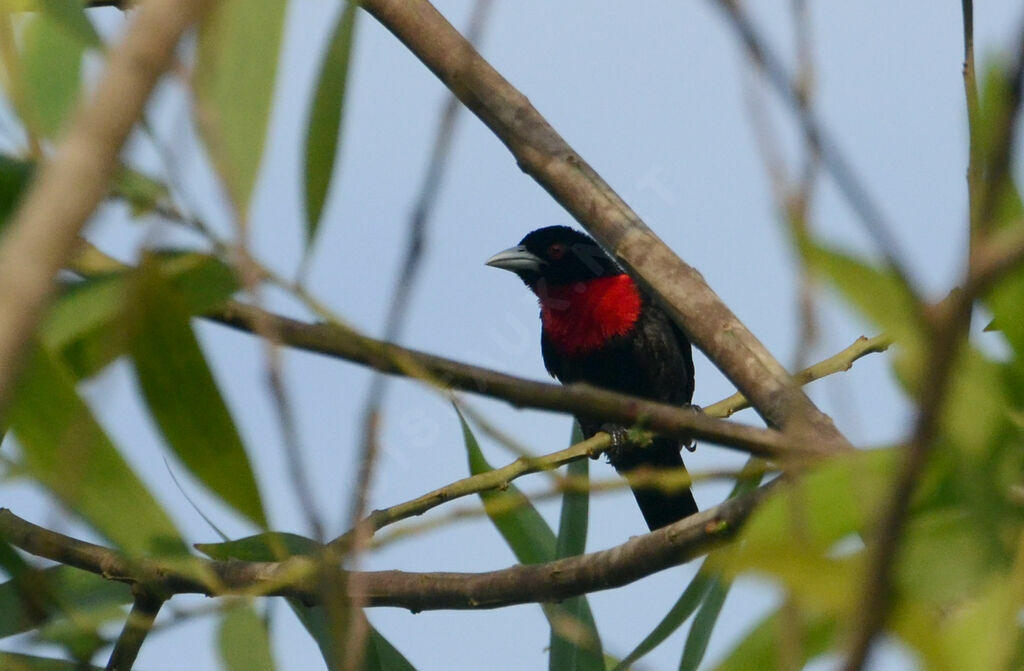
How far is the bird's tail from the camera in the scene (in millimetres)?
5352

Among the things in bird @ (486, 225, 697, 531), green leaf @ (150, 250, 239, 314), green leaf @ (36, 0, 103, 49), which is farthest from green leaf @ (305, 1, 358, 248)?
bird @ (486, 225, 697, 531)

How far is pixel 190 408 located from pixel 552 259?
16.6ft

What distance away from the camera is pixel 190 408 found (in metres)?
1.15

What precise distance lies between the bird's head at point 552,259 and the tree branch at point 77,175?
5.42 m

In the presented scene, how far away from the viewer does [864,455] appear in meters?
Answer: 0.93

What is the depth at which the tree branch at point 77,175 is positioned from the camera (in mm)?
544

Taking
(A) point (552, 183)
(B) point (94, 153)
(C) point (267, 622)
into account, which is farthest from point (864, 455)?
(A) point (552, 183)

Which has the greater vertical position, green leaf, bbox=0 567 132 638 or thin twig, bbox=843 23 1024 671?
green leaf, bbox=0 567 132 638

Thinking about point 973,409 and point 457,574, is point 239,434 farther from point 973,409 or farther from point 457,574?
point 457,574

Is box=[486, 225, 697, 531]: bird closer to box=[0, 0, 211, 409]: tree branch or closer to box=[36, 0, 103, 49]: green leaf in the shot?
box=[36, 0, 103, 49]: green leaf

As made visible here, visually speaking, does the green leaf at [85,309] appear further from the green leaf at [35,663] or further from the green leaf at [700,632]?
the green leaf at [700,632]

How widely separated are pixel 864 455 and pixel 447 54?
1599mm

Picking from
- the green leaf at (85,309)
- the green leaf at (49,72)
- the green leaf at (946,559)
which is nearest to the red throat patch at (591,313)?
the green leaf at (49,72)

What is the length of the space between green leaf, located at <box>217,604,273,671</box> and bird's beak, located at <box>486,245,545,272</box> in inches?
189
